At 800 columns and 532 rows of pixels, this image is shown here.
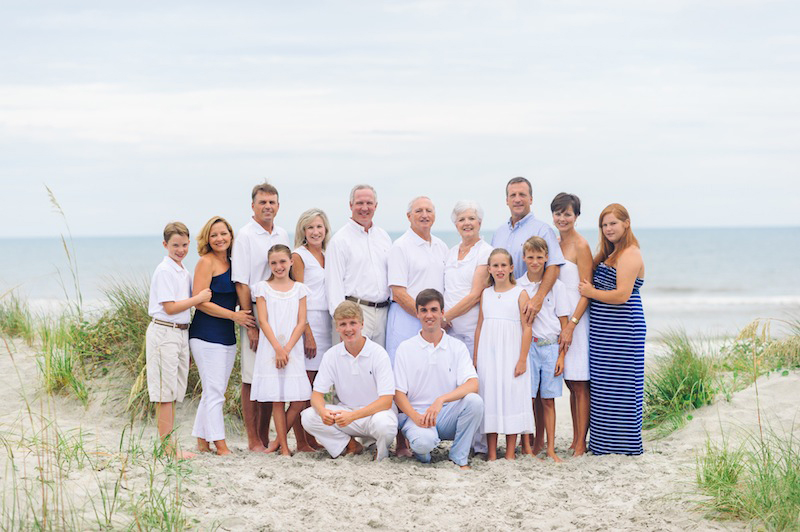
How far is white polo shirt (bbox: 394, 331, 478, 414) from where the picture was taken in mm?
5945

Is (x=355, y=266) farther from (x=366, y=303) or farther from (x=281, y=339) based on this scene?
(x=281, y=339)

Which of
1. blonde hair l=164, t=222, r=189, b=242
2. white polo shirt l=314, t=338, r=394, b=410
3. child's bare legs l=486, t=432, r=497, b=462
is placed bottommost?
child's bare legs l=486, t=432, r=497, b=462

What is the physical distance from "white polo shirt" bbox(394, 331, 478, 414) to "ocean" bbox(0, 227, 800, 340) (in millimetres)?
3440

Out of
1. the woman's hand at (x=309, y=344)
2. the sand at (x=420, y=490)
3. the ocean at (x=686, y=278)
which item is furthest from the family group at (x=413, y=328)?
the ocean at (x=686, y=278)

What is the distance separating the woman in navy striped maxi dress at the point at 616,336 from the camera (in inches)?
235

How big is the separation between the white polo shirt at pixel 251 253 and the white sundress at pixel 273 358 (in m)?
0.12

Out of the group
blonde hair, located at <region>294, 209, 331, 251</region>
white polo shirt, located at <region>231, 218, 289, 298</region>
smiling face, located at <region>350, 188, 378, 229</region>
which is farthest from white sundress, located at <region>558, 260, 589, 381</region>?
white polo shirt, located at <region>231, 218, 289, 298</region>

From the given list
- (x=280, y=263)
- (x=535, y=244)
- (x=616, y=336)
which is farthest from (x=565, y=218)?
(x=280, y=263)

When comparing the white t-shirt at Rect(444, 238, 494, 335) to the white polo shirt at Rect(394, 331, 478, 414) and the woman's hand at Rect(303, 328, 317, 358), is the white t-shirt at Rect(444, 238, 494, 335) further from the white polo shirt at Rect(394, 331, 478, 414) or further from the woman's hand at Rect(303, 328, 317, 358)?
the woman's hand at Rect(303, 328, 317, 358)

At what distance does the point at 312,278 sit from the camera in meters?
6.33

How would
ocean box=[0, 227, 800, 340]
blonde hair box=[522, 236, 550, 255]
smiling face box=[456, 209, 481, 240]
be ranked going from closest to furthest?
blonde hair box=[522, 236, 550, 255]
smiling face box=[456, 209, 481, 240]
ocean box=[0, 227, 800, 340]

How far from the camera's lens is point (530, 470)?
5840mm

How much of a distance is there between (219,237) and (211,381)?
1.14 meters

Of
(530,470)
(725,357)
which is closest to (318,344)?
(530,470)
